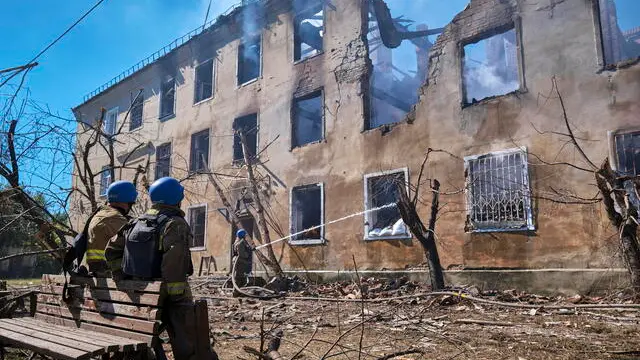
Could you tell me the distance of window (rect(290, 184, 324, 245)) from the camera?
1365 centimetres

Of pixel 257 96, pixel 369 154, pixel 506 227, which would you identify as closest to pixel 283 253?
pixel 369 154

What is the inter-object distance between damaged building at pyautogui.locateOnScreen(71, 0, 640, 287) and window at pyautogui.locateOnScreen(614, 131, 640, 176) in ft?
0.09

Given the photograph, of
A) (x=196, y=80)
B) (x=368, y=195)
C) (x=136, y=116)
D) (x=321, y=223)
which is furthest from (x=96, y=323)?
(x=136, y=116)

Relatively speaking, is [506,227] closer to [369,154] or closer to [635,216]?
[635,216]

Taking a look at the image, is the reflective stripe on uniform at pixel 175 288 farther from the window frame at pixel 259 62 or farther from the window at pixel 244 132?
the window frame at pixel 259 62

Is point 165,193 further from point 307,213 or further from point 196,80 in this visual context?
point 196,80

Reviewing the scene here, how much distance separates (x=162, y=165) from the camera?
19109 millimetres

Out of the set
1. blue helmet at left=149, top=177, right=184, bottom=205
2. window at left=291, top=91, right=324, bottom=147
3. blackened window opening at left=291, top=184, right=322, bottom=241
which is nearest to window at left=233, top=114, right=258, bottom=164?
window at left=291, top=91, right=324, bottom=147

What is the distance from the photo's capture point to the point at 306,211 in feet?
48.7

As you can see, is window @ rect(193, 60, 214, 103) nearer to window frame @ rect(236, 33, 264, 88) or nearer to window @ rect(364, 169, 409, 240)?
window frame @ rect(236, 33, 264, 88)

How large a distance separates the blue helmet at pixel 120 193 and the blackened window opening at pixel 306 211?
9626mm

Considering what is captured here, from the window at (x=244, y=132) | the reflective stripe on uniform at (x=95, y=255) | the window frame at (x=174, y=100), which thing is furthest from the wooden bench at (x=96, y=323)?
the window frame at (x=174, y=100)

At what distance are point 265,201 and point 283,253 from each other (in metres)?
1.92

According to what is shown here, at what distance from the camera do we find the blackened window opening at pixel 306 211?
46.0 ft
